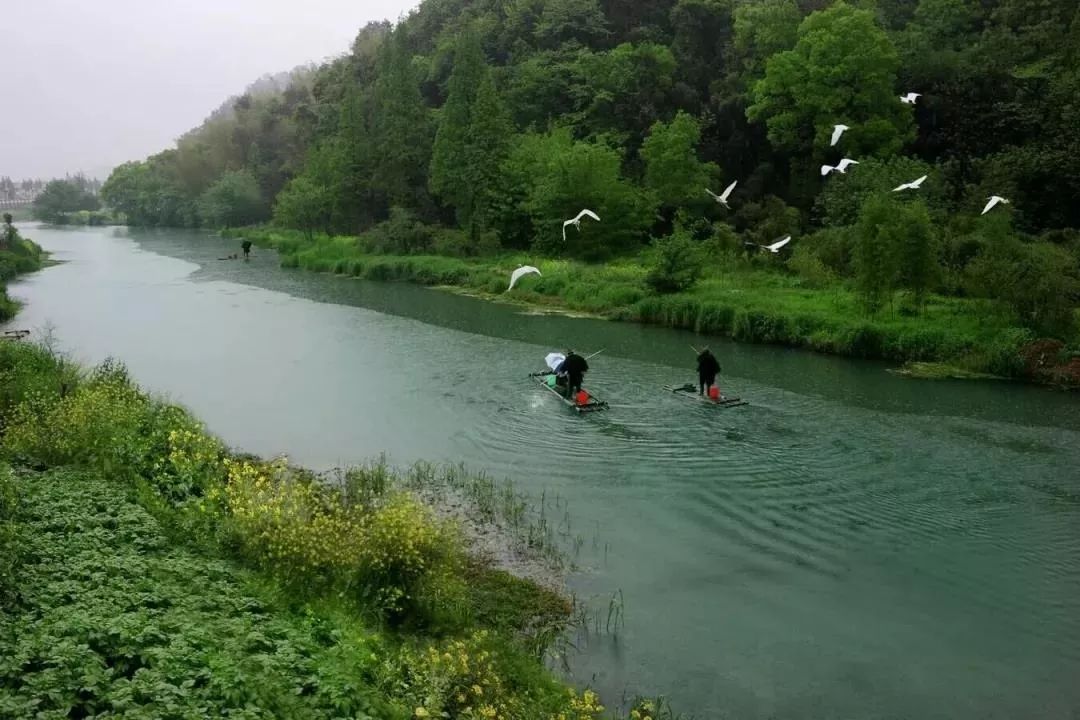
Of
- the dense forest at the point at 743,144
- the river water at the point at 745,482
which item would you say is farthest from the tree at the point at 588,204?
the river water at the point at 745,482

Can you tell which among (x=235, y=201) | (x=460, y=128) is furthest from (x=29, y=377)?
(x=235, y=201)

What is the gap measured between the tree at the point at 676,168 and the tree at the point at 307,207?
2880 cm

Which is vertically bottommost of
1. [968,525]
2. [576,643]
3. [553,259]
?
[576,643]

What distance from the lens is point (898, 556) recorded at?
13195mm

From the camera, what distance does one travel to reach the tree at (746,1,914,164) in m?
45.7

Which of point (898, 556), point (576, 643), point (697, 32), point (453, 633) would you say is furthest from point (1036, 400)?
point (697, 32)

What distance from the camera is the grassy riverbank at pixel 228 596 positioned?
A: 7.25 meters

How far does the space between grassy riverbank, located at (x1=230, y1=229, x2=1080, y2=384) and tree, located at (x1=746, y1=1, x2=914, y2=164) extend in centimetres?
1344

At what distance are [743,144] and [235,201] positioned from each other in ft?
218

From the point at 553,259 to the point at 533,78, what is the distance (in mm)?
21572

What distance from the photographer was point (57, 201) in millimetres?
142125

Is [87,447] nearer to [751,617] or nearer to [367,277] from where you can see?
[751,617]

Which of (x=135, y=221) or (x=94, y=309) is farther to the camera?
(x=135, y=221)

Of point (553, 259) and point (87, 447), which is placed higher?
point (553, 259)
